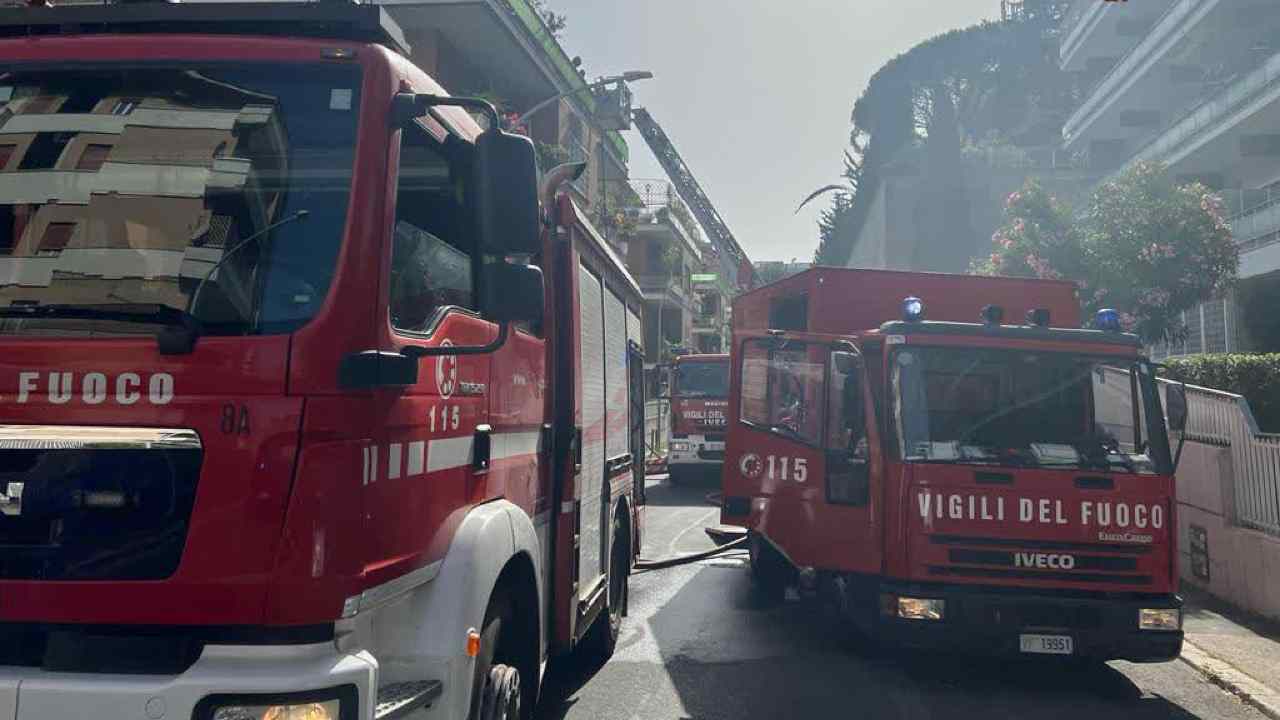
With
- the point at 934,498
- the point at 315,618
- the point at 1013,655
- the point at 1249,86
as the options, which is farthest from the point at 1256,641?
the point at 1249,86

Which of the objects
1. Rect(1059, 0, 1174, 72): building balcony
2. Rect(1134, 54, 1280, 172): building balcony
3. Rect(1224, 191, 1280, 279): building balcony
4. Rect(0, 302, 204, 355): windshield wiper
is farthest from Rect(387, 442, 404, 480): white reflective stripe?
Rect(1059, 0, 1174, 72): building balcony

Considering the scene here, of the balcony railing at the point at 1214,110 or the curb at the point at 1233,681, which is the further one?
the balcony railing at the point at 1214,110

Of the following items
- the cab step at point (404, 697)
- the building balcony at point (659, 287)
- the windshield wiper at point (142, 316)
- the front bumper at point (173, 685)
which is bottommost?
the cab step at point (404, 697)

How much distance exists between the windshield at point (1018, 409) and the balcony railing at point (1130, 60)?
28.7 metres

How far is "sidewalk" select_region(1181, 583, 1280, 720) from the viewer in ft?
22.1

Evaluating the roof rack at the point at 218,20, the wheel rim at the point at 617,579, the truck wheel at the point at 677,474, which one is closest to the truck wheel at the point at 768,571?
the wheel rim at the point at 617,579

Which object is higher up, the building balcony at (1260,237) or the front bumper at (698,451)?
the building balcony at (1260,237)

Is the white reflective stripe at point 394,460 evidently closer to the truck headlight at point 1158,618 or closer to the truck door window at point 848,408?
the truck door window at point 848,408

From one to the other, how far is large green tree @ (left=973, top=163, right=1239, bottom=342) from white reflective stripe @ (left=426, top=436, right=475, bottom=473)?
15766 mm

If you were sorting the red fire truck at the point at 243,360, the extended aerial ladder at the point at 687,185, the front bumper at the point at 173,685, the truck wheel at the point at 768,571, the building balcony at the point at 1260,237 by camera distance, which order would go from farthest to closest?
the extended aerial ladder at the point at 687,185
the building balcony at the point at 1260,237
the truck wheel at the point at 768,571
the red fire truck at the point at 243,360
the front bumper at the point at 173,685

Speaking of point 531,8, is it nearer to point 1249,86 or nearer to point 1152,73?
point 1249,86

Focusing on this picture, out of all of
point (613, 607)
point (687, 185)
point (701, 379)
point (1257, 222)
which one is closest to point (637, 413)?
point (613, 607)

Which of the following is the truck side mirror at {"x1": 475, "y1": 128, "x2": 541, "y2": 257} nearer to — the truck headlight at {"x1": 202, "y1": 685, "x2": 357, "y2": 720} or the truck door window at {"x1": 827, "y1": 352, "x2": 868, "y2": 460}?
the truck headlight at {"x1": 202, "y1": 685, "x2": 357, "y2": 720}

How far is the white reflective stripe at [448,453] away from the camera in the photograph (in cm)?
340
